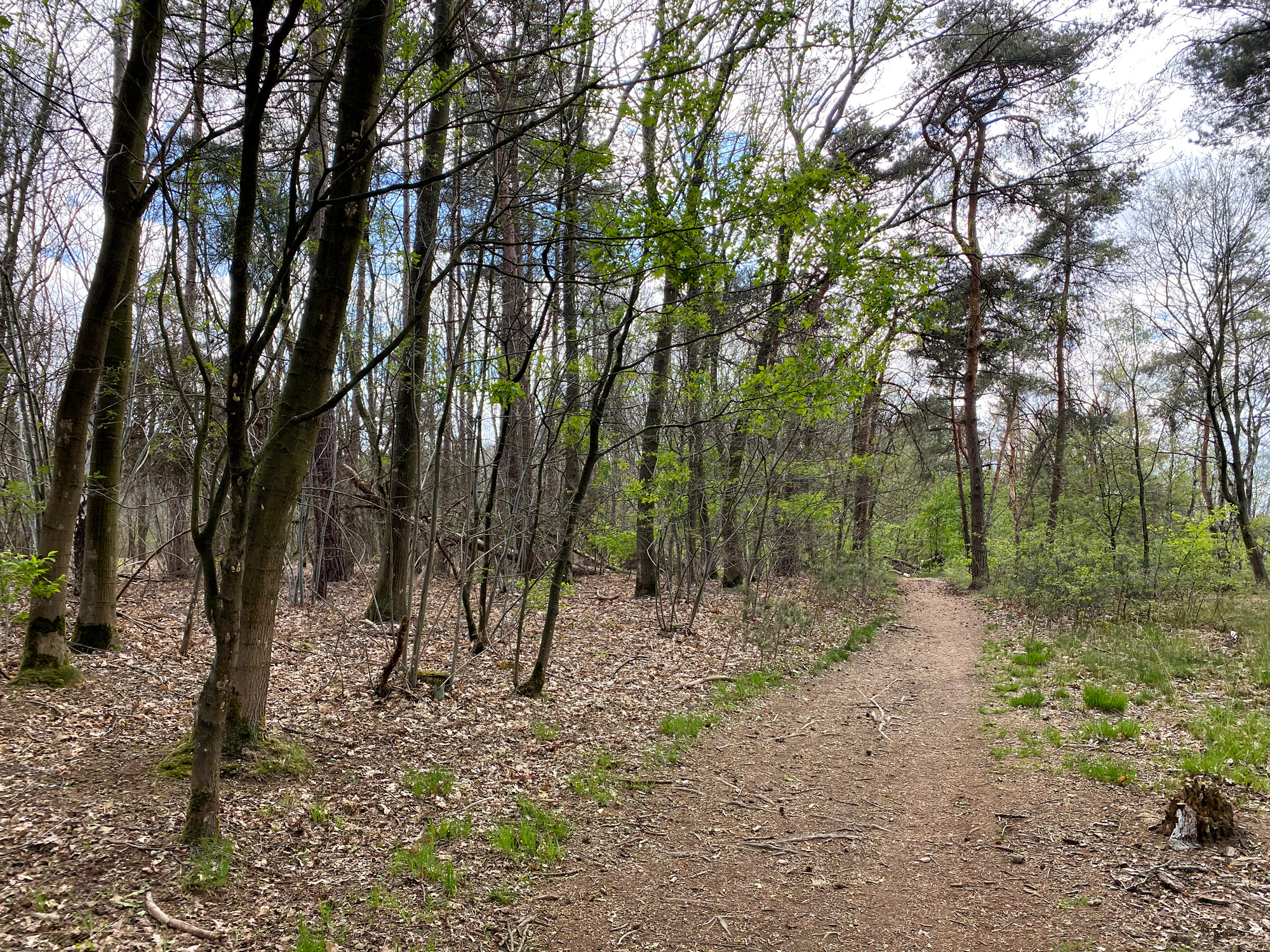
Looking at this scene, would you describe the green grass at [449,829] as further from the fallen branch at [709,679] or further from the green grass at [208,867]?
the fallen branch at [709,679]

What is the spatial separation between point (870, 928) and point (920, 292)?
5049 mm

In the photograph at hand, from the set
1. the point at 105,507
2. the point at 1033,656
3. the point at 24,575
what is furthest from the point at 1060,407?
the point at 24,575

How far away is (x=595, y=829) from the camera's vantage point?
4.16m

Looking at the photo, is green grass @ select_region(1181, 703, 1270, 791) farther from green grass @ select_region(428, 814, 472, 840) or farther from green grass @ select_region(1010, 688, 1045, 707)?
green grass @ select_region(428, 814, 472, 840)

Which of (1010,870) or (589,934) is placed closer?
(589,934)

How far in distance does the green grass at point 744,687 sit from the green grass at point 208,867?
455 centimetres

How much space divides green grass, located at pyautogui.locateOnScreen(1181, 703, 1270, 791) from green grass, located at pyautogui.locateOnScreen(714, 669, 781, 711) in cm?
360

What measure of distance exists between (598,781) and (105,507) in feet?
15.3

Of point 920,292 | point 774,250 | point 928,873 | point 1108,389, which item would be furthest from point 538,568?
point 1108,389

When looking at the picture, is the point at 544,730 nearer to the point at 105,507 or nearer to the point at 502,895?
the point at 502,895

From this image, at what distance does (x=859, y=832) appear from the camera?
4.20 m

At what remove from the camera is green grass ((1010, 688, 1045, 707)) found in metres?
6.31

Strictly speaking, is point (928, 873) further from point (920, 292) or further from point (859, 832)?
point (920, 292)

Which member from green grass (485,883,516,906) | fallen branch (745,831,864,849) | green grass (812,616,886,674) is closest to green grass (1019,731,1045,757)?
fallen branch (745,831,864,849)
